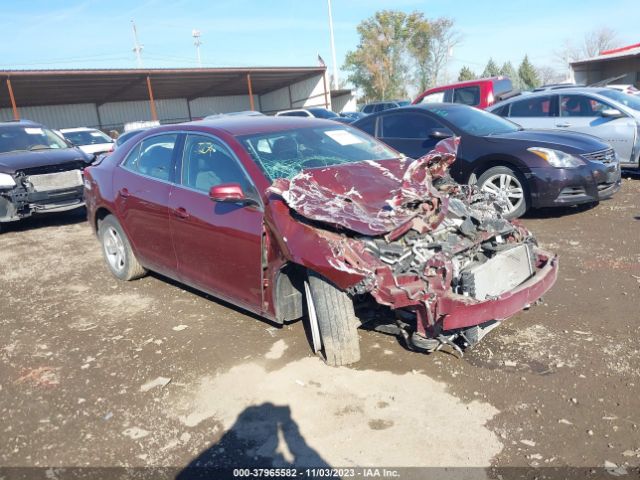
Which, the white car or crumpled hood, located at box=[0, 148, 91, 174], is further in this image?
the white car

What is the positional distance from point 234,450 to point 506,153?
17.0 ft

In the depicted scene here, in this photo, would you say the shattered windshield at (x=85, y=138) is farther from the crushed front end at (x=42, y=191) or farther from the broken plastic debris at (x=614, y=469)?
the broken plastic debris at (x=614, y=469)

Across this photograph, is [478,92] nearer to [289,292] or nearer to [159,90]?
[289,292]

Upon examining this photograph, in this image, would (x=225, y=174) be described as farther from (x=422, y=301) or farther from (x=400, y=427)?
(x=400, y=427)

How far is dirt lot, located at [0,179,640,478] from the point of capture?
269 centimetres

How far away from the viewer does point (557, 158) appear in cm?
634

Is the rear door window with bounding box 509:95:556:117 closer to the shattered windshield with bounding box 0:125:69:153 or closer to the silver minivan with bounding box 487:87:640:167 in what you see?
the silver minivan with bounding box 487:87:640:167

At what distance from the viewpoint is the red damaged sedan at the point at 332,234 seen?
3.03m

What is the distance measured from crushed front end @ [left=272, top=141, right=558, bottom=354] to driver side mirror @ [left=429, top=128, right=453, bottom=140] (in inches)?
112

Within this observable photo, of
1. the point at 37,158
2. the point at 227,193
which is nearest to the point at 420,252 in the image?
the point at 227,193

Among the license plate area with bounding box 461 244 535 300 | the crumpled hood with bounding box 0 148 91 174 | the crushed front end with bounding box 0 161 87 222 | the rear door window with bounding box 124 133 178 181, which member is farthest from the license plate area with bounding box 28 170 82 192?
the license plate area with bounding box 461 244 535 300

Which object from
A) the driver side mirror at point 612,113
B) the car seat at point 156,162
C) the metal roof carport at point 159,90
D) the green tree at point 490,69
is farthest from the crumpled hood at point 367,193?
the green tree at point 490,69

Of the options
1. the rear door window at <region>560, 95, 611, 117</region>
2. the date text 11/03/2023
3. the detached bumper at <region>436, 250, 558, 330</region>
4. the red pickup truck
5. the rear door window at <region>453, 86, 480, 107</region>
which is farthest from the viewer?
the rear door window at <region>453, 86, 480, 107</region>

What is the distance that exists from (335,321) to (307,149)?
5.04ft
